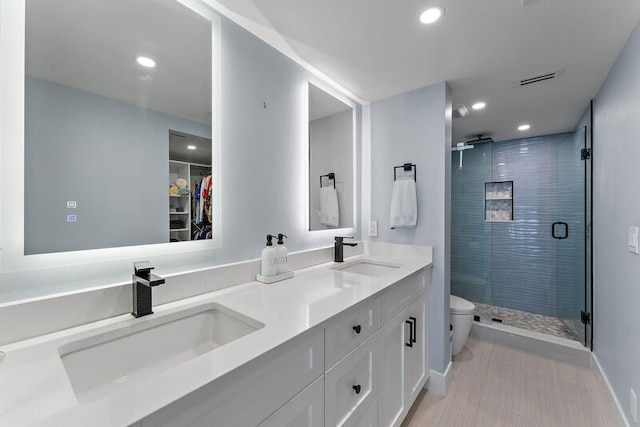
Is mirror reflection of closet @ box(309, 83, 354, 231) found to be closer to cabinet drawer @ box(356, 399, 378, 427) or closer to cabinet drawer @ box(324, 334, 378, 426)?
cabinet drawer @ box(324, 334, 378, 426)

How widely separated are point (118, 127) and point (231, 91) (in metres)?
0.53

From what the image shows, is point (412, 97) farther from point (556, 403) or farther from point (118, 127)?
point (556, 403)

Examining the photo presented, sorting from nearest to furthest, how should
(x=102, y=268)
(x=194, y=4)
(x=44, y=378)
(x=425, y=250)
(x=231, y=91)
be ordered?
(x=44, y=378), (x=102, y=268), (x=194, y=4), (x=231, y=91), (x=425, y=250)

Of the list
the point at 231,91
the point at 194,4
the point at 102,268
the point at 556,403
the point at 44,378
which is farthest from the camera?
the point at 556,403

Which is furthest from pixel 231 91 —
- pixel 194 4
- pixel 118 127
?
pixel 118 127

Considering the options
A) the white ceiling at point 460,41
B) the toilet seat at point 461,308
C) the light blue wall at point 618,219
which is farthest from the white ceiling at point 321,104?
the toilet seat at point 461,308

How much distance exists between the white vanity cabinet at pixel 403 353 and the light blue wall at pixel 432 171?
0.44 feet

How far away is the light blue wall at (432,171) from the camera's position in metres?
1.85

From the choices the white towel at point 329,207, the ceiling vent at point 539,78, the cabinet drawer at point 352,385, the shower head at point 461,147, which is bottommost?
the cabinet drawer at point 352,385

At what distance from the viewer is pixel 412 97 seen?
1.98m

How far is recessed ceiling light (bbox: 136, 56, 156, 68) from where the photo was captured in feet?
3.34

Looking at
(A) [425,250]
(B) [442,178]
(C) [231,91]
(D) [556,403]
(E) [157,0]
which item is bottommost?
(D) [556,403]

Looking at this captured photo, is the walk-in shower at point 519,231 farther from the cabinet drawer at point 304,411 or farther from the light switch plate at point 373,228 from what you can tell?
the cabinet drawer at point 304,411

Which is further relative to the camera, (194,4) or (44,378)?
(194,4)
